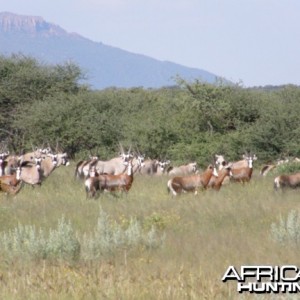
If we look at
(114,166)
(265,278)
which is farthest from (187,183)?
(265,278)

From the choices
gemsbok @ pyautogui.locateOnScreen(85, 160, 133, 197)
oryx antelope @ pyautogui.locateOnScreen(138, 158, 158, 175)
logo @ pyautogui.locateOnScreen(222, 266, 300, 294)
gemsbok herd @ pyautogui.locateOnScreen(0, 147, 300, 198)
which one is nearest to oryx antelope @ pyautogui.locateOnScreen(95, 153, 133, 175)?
gemsbok herd @ pyautogui.locateOnScreen(0, 147, 300, 198)

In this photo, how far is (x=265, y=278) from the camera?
770 centimetres

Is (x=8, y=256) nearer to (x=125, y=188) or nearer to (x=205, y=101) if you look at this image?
(x=125, y=188)

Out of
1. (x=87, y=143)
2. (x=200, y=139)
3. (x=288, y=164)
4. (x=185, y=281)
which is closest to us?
(x=185, y=281)

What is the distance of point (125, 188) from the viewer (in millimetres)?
19406

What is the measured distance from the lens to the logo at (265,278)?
689 cm

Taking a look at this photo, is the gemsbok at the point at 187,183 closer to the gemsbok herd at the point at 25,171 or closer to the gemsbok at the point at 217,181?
the gemsbok at the point at 217,181

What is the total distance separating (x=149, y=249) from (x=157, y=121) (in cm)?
2889

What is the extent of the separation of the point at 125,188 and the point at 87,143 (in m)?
21.8

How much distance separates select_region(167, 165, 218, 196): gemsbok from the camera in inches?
776

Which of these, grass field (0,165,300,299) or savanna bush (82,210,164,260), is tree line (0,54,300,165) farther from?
savanna bush (82,210,164,260)

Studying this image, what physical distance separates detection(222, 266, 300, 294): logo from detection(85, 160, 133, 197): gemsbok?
10.7 meters

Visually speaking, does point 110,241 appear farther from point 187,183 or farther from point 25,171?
point 25,171

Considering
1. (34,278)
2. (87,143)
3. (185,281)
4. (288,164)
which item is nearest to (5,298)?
(34,278)
